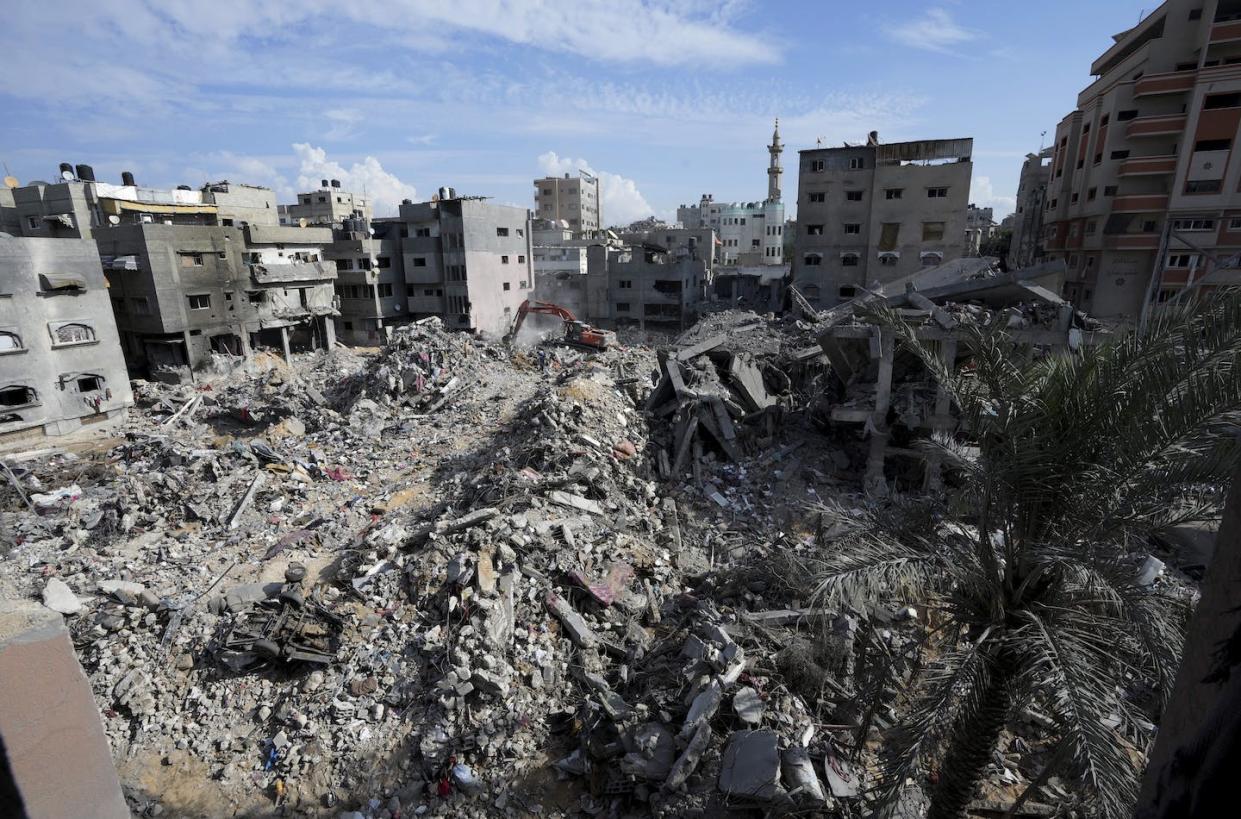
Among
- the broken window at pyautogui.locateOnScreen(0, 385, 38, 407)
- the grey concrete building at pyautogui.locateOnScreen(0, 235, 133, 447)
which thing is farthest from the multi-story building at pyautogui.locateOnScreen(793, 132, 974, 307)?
the broken window at pyautogui.locateOnScreen(0, 385, 38, 407)

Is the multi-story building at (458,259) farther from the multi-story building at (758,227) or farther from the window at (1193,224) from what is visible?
the multi-story building at (758,227)

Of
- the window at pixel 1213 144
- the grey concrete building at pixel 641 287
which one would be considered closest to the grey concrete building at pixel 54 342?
the grey concrete building at pixel 641 287

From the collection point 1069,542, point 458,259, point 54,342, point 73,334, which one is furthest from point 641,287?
point 1069,542

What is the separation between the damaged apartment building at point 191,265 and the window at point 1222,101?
4095cm

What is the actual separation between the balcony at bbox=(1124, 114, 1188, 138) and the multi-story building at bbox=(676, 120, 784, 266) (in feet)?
144

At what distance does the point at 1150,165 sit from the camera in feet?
87.9

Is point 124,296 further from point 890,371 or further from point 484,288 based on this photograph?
point 890,371

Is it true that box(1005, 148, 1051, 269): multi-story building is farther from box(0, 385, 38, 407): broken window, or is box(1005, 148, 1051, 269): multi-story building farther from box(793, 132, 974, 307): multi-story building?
box(0, 385, 38, 407): broken window

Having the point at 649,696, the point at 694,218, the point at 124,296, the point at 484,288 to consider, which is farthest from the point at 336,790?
the point at 694,218

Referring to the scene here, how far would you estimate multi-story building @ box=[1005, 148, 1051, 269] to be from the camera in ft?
136

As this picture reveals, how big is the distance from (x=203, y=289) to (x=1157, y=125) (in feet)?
139

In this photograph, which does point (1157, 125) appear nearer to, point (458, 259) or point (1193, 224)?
point (1193, 224)

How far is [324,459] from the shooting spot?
16047mm

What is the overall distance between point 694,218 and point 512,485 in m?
82.9
